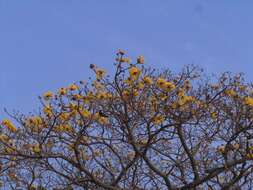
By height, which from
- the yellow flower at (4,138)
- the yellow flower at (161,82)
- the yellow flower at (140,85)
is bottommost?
the yellow flower at (161,82)

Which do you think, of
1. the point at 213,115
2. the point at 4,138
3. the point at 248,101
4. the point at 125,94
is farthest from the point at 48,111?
the point at 248,101

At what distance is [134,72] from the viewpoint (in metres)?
6.53

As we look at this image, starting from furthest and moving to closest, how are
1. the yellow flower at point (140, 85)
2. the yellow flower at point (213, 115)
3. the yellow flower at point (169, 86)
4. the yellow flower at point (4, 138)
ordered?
the yellow flower at point (213, 115) → the yellow flower at point (4, 138) → the yellow flower at point (140, 85) → the yellow flower at point (169, 86)

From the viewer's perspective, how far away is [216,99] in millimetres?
7543

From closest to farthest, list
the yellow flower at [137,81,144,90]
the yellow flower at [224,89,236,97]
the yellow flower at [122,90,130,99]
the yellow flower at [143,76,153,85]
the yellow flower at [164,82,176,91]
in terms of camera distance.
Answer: the yellow flower at [164,82,176,91] < the yellow flower at [143,76,153,85] < the yellow flower at [137,81,144,90] < the yellow flower at [122,90,130,99] < the yellow flower at [224,89,236,97]

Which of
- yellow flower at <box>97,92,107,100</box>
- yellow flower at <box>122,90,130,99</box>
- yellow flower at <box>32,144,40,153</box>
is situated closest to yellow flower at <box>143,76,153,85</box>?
yellow flower at <box>122,90,130,99</box>

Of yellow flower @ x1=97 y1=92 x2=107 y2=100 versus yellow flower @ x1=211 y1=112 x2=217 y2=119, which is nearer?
yellow flower @ x1=97 y1=92 x2=107 y2=100

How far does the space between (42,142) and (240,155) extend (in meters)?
3.11

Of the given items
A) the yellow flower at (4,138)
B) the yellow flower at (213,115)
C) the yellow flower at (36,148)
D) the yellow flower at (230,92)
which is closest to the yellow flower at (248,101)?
the yellow flower at (230,92)

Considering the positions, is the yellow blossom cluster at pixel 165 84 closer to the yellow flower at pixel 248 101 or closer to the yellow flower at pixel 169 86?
the yellow flower at pixel 169 86

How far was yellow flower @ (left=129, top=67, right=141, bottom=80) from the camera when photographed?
6.50 m

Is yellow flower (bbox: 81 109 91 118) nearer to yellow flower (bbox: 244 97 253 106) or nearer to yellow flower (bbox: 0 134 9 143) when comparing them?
yellow flower (bbox: 0 134 9 143)

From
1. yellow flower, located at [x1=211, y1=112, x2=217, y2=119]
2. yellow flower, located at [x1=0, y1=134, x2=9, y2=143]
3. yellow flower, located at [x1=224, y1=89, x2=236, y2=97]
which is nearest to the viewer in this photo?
yellow flower, located at [x1=0, y1=134, x2=9, y2=143]

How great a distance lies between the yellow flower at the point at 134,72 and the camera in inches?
256
